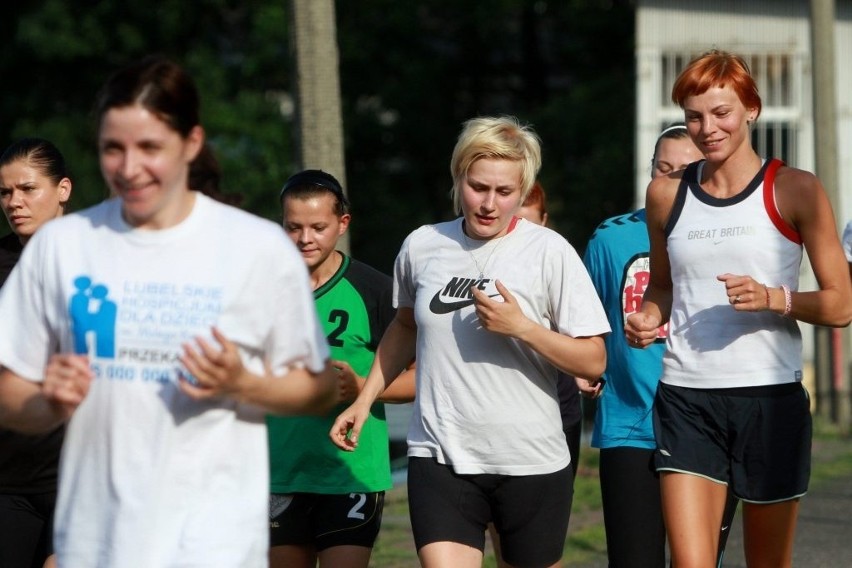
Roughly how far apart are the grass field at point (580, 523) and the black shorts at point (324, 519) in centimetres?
272

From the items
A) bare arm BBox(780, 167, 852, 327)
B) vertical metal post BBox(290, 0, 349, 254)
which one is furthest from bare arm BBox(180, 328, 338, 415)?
vertical metal post BBox(290, 0, 349, 254)

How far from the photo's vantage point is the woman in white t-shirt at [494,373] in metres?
5.21

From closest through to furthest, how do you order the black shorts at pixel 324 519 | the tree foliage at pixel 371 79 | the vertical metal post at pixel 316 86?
the black shorts at pixel 324 519 < the vertical metal post at pixel 316 86 < the tree foliage at pixel 371 79

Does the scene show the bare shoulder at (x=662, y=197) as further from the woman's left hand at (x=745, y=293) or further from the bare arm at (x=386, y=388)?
the bare arm at (x=386, y=388)

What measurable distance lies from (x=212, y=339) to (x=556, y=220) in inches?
800

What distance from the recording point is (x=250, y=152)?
25047 millimetres

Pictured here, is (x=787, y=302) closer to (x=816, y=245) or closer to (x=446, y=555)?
(x=816, y=245)

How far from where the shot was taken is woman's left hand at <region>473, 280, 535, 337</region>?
499 centimetres

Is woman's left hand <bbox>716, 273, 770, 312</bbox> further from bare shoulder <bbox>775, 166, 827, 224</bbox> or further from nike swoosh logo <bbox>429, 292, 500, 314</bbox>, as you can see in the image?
nike swoosh logo <bbox>429, 292, 500, 314</bbox>

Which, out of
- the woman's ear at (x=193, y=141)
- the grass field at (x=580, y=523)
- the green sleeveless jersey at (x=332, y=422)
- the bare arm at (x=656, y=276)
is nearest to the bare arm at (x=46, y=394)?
the woman's ear at (x=193, y=141)

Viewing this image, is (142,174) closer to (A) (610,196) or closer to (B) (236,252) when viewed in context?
(B) (236,252)

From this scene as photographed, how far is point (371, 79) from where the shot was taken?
26344 mm

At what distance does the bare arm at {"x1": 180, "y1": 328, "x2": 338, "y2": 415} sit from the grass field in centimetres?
472

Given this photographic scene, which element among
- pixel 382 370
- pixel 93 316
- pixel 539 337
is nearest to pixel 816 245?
pixel 539 337
